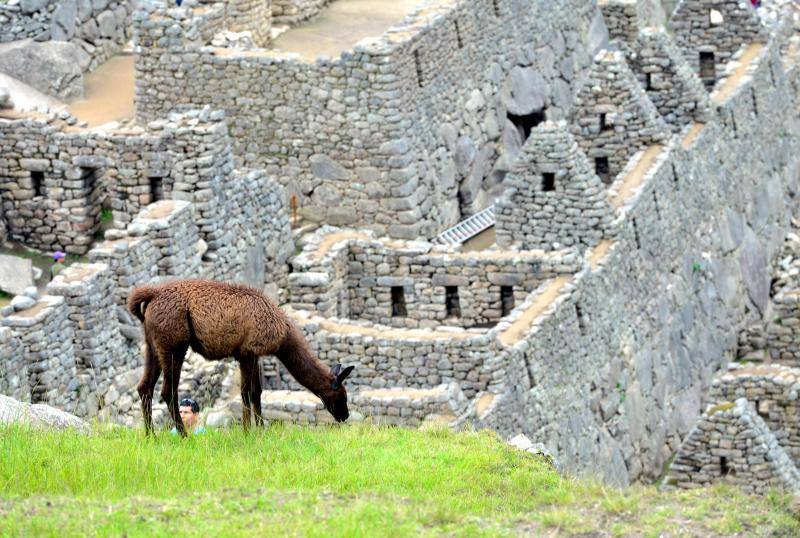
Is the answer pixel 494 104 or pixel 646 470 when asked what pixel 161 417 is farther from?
pixel 494 104

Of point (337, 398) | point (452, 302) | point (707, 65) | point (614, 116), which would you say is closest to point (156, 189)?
→ point (452, 302)

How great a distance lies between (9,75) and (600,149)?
8635 mm

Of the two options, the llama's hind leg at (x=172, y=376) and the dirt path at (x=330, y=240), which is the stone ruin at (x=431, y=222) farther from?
the llama's hind leg at (x=172, y=376)

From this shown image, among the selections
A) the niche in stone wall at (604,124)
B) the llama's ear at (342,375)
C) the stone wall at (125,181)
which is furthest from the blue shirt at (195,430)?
the niche in stone wall at (604,124)

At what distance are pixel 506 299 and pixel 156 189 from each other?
444 cm

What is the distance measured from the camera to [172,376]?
84.7 feet

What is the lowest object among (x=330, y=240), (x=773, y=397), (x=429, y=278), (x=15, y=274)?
(x=773, y=397)

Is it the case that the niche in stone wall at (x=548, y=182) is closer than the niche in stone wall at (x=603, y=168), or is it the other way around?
the niche in stone wall at (x=548, y=182)

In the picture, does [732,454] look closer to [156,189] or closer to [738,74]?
[156,189]

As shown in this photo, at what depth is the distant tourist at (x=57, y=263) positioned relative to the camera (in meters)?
32.9

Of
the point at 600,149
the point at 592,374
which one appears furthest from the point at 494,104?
the point at 592,374

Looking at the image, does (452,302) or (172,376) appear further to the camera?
(452,302)

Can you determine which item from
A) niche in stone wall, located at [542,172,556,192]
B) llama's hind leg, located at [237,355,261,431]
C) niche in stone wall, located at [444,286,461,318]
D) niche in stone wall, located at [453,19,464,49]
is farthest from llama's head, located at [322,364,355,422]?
niche in stone wall, located at [453,19,464,49]

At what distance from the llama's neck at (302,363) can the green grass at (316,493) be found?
496 mm
